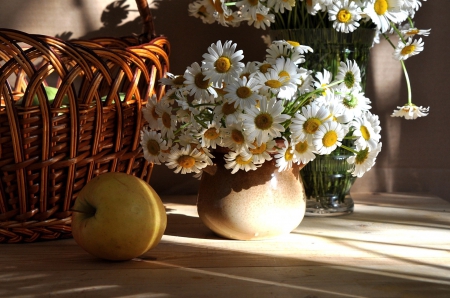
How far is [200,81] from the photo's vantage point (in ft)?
3.01

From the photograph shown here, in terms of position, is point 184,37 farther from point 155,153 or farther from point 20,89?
point 155,153

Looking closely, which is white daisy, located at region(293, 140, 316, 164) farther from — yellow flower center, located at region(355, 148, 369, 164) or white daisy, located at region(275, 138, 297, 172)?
yellow flower center, located at region(355, 148, 369, 164)

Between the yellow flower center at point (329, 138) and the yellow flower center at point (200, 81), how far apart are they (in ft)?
0.64

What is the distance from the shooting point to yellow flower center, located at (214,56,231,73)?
0.90m

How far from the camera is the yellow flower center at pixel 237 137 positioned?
0.88 m

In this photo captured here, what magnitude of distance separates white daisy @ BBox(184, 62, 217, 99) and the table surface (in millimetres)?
253

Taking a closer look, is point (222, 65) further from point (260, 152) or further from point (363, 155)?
point (363, 155)

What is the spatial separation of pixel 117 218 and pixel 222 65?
27cm

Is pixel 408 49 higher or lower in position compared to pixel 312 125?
higher

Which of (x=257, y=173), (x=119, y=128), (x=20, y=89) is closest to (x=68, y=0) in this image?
(x=20, y=89)

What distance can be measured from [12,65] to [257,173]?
42cm

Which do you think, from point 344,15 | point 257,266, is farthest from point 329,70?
point 257,266

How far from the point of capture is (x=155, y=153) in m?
0.97

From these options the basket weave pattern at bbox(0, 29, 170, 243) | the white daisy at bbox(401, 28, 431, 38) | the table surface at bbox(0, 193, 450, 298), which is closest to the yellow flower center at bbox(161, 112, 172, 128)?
the basket weave pattern at bbox(0, 29, 170, 243)
